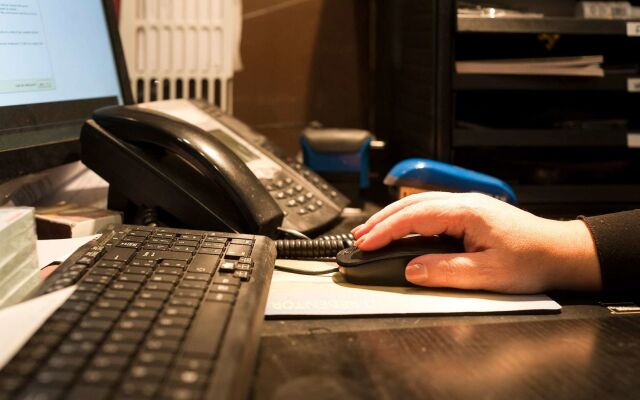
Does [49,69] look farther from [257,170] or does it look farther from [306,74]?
[306,74]

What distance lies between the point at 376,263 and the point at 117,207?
0.37 metres

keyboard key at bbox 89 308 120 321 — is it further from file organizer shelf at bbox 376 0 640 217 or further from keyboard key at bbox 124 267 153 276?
file organizer shelf at bbox 376 0 640 217

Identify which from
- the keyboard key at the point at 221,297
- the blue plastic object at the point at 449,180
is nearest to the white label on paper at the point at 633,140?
the blue plastic object at the point at 449,180

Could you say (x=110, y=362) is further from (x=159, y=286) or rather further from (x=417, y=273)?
(x=417, y=273)

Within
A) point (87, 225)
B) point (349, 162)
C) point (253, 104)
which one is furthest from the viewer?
point (253, 104)

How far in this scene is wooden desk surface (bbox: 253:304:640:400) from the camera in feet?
1.39

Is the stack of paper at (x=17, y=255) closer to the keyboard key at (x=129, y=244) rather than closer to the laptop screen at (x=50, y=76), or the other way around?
the keyboard key at (x=129, y=244)

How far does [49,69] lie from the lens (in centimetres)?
85

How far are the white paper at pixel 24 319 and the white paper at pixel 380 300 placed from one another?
0.60ft

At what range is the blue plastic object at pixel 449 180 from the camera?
2.95 ft

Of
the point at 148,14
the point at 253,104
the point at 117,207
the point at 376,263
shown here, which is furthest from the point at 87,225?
the point at 253,104

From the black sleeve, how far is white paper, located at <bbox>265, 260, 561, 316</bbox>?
7 cm

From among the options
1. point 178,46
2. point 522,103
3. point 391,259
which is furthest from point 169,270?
point 522,103

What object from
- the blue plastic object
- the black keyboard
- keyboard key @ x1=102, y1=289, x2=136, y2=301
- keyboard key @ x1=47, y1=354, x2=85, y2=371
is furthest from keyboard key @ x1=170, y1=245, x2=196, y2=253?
the blue plastic object
